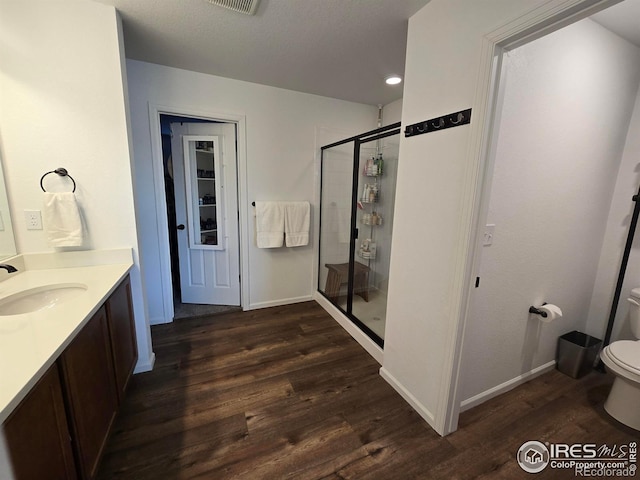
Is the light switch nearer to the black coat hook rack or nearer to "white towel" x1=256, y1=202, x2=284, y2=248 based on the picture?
the black coat hook rack

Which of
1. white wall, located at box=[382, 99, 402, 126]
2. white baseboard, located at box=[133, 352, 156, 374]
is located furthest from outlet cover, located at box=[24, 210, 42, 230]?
white wall, located at box=[382, 99, 402, 126]

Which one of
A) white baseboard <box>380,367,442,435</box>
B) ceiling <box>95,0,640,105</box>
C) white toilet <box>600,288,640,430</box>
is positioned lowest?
white baseboard <box>380,367,442,435</box>

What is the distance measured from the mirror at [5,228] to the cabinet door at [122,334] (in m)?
0.62

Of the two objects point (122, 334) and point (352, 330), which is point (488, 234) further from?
point (122, 334)

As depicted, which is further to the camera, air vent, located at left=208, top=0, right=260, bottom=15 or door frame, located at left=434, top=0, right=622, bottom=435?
air vent, located at left=208, top=0, right=260, bottom=15

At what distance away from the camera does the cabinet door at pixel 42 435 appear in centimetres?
70

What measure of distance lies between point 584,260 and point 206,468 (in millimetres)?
2871

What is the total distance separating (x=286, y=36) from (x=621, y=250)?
2.96 metres

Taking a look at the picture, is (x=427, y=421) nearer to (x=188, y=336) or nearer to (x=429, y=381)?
(x=429, y=381)

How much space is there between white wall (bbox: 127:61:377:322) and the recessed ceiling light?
0.69 metres

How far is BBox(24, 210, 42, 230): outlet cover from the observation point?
5.25 ft

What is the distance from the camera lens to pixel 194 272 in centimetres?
309

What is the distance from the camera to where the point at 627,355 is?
1.61 metres

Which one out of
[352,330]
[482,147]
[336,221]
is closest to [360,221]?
[336,221]
